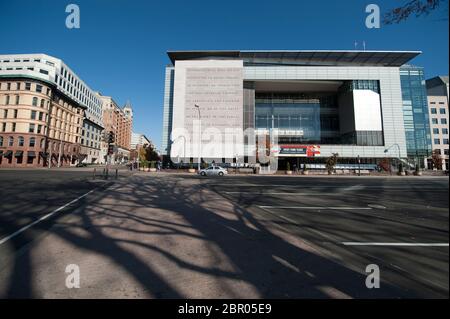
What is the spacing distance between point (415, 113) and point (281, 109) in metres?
32.8

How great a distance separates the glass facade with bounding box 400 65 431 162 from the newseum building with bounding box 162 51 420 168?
165 inches

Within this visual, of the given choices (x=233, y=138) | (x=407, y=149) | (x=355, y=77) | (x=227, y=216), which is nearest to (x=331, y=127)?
(x=355, y=77)

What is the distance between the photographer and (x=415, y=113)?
157ft

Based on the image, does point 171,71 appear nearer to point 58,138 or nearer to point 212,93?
point 212,93

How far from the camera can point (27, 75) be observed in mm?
40562

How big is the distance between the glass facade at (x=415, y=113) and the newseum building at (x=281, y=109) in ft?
13.8

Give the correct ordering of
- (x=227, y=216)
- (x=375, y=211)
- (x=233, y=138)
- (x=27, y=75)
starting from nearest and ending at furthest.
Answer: (x=227, y=216) < (x=375, y=211) < (x=27, y=75) < (x=233, y=138)

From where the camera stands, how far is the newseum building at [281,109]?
43.8 meters

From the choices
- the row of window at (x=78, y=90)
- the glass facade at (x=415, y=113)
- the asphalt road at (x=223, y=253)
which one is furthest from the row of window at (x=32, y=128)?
the glass facade at (x=415, y=113)

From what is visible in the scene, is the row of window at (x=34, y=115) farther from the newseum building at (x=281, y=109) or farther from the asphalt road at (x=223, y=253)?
the asphalt road at (x=223, y=253)

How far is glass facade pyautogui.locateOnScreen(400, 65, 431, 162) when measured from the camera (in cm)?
4597

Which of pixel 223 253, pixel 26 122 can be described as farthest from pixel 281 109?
pixel 26 122

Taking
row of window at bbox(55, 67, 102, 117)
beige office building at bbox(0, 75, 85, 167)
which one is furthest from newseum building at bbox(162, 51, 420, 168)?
row of window at bbox(55, 67, 102, 117)
